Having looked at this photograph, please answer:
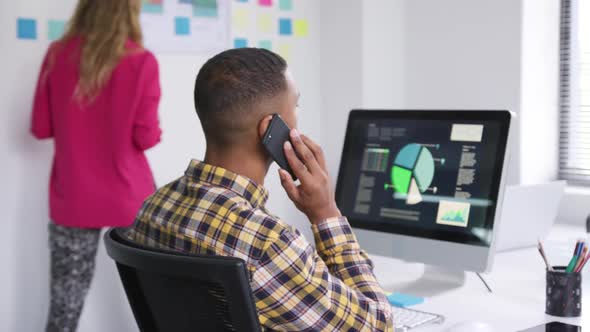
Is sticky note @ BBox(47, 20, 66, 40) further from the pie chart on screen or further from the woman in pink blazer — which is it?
the pie chart on screen

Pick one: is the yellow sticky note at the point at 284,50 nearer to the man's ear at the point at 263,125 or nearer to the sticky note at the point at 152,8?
the sticky note at the point at 152,8

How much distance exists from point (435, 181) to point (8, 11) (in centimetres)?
192

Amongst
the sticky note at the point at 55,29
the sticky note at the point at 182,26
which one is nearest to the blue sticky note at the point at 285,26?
the sticky note at the point at 182,26

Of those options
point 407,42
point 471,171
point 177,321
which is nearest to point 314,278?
point 177,321

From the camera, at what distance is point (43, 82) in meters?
2.91

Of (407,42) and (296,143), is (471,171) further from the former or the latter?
(407,42)

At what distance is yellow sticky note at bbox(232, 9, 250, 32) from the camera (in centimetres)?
374

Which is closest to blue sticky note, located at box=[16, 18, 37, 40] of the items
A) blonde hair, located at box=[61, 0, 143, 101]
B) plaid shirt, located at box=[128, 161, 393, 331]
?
blonde hair, located at box=[61, 0, 143, 101]

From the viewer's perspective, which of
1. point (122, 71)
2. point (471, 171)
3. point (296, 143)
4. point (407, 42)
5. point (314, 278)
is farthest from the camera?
point (407, 42)

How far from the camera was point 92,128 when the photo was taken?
2.83 m

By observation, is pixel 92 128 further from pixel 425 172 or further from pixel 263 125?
pixel 263 125

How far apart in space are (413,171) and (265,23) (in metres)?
2.08

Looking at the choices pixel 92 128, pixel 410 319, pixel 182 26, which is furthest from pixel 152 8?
pixel 410 319

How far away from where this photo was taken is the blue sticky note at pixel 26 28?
3.06m
